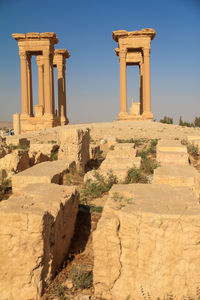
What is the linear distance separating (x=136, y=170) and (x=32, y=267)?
3307 mm

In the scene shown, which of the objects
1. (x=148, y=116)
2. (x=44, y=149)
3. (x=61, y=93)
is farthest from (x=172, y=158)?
(x=61, y=93)

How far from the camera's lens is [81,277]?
2.62 meters

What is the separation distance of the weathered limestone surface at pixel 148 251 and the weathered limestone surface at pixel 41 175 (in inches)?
74.8

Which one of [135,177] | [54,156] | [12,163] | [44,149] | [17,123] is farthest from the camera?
[17,123]

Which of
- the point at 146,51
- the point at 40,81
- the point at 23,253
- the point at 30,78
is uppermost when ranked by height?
the point at 146,51

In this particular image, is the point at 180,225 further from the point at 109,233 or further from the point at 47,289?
the point at 47,289

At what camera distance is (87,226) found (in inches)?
146

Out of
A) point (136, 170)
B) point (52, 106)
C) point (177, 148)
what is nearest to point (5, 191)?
point (136, 170)

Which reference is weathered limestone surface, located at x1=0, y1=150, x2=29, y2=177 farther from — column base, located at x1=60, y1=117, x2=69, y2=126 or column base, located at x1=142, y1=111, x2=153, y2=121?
column base, located at x1=60, y1=117, x2=69, y2=126

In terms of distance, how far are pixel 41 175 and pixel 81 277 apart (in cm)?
204

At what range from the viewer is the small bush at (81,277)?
2.59 m

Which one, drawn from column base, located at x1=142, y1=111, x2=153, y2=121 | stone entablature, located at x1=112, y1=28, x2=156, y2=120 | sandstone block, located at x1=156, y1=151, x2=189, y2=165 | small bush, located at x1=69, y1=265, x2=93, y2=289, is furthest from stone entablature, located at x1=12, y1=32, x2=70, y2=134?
small bush, located at x1=69, y1=265, x2=93, y2=289

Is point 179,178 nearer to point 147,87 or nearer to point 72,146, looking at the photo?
point 72,146

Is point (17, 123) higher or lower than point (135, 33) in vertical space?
lower
